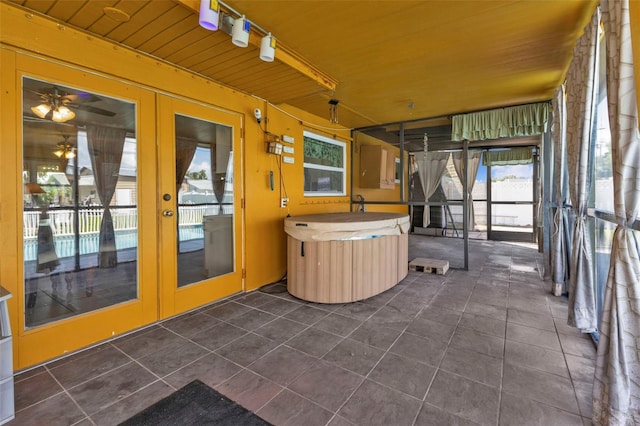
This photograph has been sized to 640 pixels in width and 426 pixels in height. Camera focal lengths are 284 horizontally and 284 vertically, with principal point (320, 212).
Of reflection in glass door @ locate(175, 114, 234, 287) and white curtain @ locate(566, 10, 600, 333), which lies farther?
reflection in glass door @ locate(175, 114, 234, 287)

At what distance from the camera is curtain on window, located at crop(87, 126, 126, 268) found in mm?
2256

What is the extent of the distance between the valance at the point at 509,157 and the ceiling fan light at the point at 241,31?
701 cm

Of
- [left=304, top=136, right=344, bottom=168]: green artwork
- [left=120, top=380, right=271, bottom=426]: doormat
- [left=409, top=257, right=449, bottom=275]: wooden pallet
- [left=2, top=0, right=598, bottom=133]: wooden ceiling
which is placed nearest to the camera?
[left=120, top=380, right=271, bottom=426]: doormat

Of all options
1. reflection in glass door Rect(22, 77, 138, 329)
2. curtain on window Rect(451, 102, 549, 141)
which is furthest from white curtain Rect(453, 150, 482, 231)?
reflection in glass door Rect(22, 77, 138, 329)

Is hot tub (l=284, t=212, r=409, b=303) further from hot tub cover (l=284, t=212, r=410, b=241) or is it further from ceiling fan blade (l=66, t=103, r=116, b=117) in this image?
ceiling fan blade (l=66, t=103, r=116, b=117)

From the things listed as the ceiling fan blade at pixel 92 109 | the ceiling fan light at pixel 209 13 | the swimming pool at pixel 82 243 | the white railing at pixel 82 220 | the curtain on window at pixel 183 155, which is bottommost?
the swimming pool at pixel 82 243

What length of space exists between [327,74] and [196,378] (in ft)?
9.46

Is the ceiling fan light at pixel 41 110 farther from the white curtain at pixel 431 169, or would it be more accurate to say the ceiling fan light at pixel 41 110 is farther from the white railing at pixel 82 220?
the white curtain at pixel 431 169

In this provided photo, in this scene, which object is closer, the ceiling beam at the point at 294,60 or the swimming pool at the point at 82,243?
the ceiling beam at the point at 294,60

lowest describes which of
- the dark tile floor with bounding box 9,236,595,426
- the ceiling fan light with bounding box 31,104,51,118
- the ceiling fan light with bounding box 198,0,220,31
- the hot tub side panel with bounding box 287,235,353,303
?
the dark tile floor with bounding box 9,236,595,426

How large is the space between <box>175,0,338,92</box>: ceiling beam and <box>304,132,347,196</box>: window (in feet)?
4.54

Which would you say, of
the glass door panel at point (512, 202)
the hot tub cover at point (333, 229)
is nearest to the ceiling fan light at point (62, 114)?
the hot tub cover at point (333, 229)

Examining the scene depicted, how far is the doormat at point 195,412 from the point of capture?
1.45 metres

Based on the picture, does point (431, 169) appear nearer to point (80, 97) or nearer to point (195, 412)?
point (80, 97)
